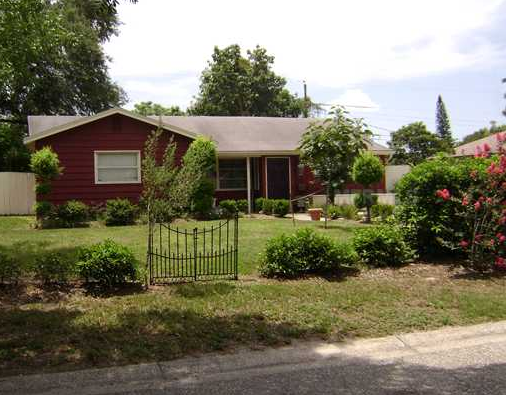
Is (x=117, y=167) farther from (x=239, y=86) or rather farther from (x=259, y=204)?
(x=239, y=86)

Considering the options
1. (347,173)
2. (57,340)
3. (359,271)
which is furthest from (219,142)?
(57,340)

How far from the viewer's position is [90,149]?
59.2 feet

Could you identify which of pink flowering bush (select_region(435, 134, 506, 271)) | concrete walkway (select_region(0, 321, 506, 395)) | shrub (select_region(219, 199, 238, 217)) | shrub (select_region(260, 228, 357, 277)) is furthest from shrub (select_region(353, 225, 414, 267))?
shrub (select_region(219, 199, 238, 217))

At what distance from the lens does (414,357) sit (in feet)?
16.7

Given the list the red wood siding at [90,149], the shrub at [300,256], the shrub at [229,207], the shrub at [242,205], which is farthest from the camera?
the shrub at [242,205]

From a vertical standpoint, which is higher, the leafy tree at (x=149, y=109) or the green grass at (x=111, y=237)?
the leafy tree at (x=149, y=109)

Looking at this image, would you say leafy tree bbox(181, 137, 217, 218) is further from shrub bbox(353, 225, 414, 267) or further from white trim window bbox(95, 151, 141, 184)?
shrub bbox(353, 225, 414, 267)

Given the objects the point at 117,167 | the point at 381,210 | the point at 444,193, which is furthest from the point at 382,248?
the point at 117,167

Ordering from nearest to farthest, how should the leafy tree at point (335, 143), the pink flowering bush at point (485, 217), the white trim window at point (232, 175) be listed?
1. the pink flowering bush at point (485, 217)
2. the leafy tree at point (335, 143)
3. the white trim window at point (232, 175)

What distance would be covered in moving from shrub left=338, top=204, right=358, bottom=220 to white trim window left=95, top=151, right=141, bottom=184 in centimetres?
762

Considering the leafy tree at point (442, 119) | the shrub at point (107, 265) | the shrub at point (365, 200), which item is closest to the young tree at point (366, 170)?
the shrub at point (365, 200)

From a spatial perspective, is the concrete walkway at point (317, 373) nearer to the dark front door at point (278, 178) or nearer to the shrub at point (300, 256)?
the shrub at point (300, 256)

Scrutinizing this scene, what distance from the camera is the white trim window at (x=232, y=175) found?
21.6 meters

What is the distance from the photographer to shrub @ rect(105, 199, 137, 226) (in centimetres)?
1609
